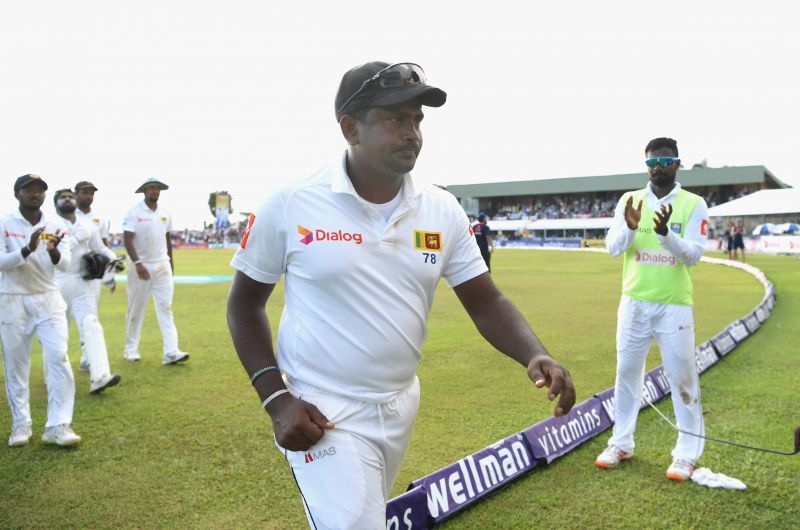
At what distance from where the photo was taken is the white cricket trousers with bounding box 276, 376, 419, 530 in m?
2.19

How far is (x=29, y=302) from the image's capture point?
595cm

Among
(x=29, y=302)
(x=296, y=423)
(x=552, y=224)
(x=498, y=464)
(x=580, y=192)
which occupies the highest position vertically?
(x=580, y=192)

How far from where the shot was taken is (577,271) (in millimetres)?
24562

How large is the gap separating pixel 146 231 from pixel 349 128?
7368 mm

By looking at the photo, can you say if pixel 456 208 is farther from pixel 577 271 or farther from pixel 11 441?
→ pixel 577 271

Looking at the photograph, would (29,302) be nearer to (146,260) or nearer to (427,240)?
(146,260)

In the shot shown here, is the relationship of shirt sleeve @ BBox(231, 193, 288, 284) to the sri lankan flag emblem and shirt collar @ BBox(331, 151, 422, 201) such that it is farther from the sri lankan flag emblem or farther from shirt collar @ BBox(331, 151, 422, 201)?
the sri lankan flag emblem

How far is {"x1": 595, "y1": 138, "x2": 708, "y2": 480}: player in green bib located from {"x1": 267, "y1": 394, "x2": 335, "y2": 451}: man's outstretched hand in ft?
10.9

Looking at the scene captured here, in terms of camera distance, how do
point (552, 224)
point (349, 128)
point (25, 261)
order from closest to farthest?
point (349, 128) < point (25, 261) < point (552, 224)

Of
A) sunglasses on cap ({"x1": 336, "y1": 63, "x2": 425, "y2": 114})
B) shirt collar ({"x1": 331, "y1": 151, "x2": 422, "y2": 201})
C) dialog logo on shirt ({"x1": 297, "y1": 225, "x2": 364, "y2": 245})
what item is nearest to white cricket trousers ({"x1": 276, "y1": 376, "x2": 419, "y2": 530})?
dialog logo on shirt ({"x1": 297, "y1": 225, "x2": 364, "y2": 245})

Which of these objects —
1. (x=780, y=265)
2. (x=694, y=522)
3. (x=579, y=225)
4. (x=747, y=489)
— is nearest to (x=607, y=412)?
(x=747, y=489)

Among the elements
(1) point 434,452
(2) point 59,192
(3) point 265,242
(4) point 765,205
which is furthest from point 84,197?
(4) point 765,205

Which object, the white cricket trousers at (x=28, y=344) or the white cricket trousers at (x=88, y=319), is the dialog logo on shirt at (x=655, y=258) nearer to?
the white cricket trousers at (x=28, y=344)

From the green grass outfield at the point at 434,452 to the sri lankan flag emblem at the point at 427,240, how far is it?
2.23m
